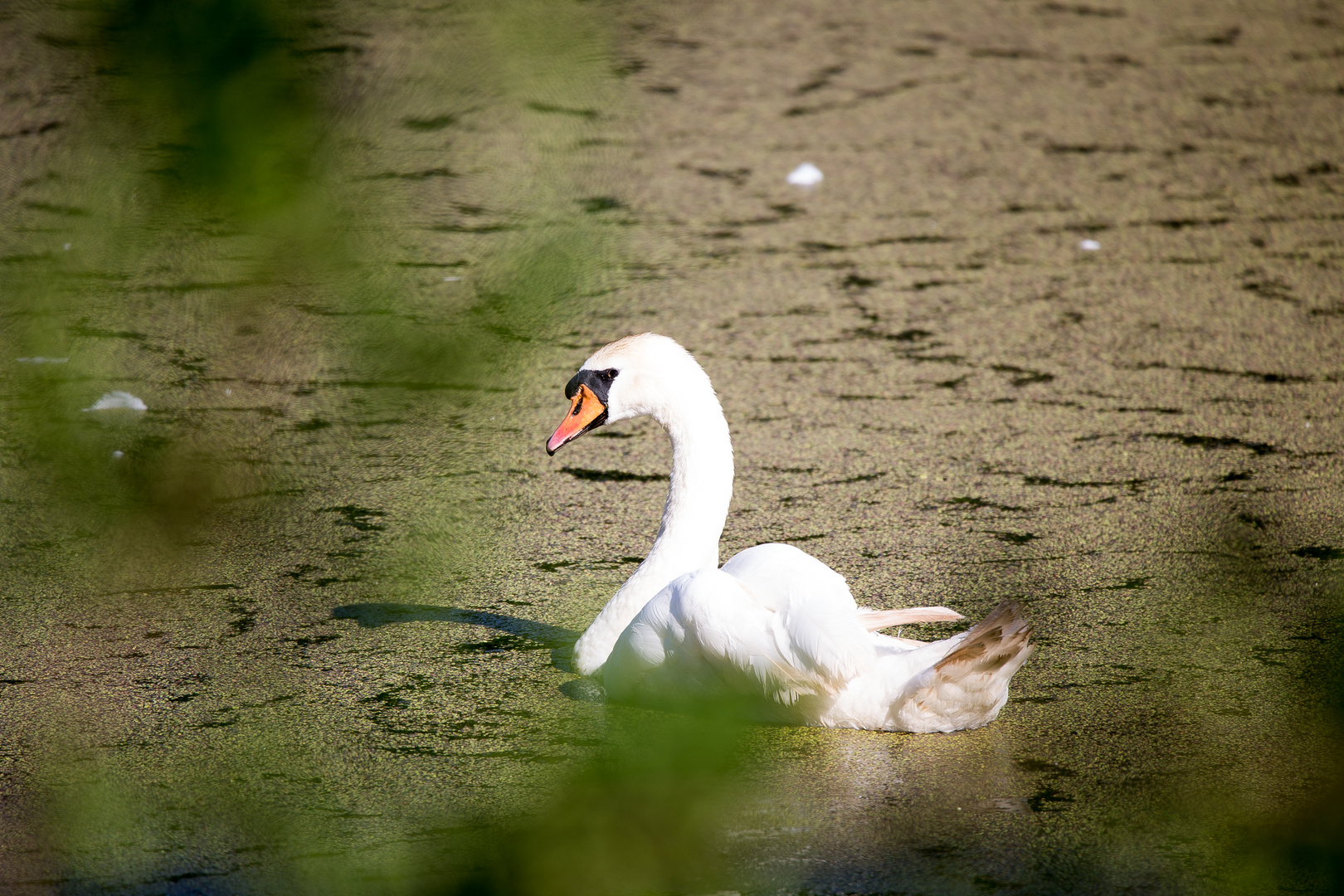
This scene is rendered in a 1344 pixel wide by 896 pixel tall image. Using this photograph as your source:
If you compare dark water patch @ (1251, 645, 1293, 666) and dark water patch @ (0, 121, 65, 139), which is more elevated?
dark water patch @ (0, 121, 65, 139)

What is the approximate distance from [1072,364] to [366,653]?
92.1 inches

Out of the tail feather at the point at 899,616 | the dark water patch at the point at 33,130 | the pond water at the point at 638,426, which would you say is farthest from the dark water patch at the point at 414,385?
the tail feather at the point at 899,616

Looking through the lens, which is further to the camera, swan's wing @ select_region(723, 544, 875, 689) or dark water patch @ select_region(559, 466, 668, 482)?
dark water patch @ select_region(559, 466, 668, 482)

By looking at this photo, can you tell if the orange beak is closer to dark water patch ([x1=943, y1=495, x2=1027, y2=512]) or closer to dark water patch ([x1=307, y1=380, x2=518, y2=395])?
dark water patch ([x1=943, y1=495, x2=1027, y2=512])

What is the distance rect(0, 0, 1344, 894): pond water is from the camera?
26.2 inches

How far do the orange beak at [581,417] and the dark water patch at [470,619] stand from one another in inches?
15.2

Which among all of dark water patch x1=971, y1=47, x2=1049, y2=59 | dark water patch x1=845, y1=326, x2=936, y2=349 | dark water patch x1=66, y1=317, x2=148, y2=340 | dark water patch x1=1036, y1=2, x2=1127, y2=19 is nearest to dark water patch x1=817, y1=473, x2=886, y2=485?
dark water patch x1=845, y1=326, x2=936, y2=349

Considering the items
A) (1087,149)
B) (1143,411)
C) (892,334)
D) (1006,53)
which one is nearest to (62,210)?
(1143,411)

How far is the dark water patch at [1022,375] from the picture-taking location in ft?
12.9

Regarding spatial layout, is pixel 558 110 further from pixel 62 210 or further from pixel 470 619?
pixel 470 619

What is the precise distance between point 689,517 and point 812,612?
40cm

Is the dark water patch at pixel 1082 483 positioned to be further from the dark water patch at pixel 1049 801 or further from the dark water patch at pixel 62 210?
the dark water patch at pixel 62 210

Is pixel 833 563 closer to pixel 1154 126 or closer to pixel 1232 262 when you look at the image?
pixel 1232 262

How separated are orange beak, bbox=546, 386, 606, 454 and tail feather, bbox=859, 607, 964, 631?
2.09ft
